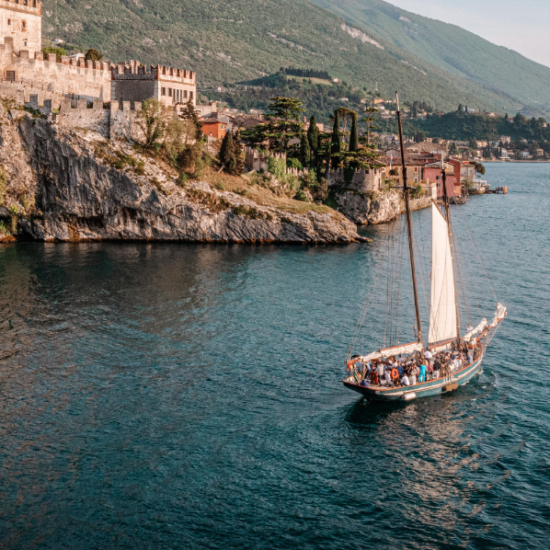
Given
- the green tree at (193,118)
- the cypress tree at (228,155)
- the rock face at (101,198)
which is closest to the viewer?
the rock face at (101,198)

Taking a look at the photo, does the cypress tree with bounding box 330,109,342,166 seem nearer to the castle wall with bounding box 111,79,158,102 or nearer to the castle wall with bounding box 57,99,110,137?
the castle wall with bounding box 111,79,158,102

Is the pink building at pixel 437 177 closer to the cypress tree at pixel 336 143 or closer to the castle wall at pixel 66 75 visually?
the cypress tree at pixel 336 143

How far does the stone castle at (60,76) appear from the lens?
267ft

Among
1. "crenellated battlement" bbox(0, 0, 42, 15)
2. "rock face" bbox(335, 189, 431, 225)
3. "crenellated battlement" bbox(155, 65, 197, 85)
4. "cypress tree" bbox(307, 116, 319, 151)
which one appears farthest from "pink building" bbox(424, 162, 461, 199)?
"crenellated battlement" bbox(0, 0, 42, 15)

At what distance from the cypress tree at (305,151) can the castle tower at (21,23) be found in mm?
41602

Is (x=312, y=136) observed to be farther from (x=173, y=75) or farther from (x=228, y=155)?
(x=173, y=75)

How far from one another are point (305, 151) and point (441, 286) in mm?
65221

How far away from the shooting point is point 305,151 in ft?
345

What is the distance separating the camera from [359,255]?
7719 cm

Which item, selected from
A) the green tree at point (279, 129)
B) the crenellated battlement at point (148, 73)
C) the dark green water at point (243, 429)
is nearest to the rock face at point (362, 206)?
the green tree at point (279, 129)

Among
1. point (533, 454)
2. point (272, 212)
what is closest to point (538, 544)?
point (533, 454)

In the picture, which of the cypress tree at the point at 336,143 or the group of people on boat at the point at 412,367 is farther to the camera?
the cypress tree at the point at 336,143

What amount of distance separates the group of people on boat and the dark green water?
157 cm

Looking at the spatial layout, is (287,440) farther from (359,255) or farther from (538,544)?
(359,255)
